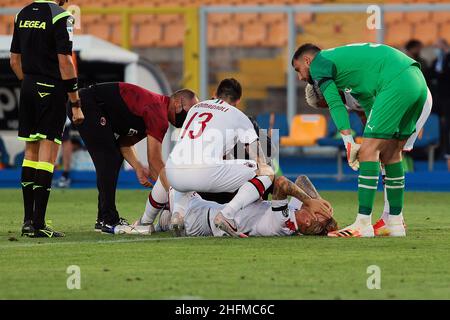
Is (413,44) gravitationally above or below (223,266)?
above

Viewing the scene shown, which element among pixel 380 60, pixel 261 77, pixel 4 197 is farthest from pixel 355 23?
pixel 380 60

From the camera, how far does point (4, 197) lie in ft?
53.4

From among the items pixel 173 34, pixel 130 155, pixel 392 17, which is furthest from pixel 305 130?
pixel 130 155

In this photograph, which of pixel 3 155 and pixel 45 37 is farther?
pixel 3 155

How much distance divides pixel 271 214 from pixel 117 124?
1700 millimetres

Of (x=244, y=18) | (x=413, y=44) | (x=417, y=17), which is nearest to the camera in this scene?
(x=413, y=44)

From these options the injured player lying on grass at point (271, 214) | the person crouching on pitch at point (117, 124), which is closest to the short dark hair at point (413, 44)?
the person crouching on pitch at point (117, 124)

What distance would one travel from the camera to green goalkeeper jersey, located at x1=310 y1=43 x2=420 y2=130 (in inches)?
395

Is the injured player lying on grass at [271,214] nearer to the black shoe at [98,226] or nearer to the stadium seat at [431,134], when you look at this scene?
the black shoe at [98,226]

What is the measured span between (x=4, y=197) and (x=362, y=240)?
24.6ft

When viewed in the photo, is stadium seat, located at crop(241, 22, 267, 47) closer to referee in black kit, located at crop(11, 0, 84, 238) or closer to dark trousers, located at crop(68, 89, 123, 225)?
dark trousers, located at crop(68, 89, 123, 225)

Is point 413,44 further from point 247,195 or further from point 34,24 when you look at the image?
point 34,24

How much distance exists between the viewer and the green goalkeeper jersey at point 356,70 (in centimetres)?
1002

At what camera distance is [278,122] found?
20078 millimetres
